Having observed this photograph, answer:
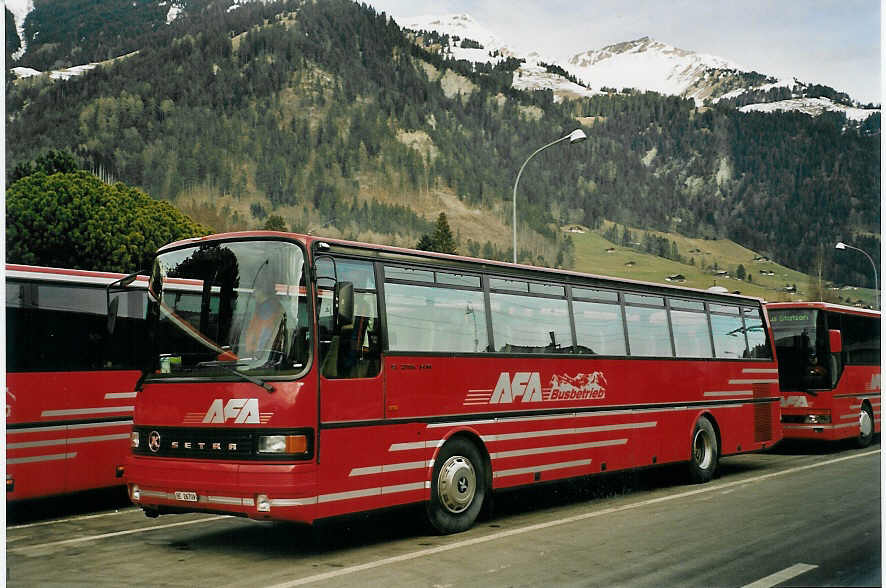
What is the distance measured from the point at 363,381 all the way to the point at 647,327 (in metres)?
5.52

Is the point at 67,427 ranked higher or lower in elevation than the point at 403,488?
higher

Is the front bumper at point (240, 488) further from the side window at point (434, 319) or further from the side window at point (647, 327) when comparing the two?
the side window at point (647, 327)

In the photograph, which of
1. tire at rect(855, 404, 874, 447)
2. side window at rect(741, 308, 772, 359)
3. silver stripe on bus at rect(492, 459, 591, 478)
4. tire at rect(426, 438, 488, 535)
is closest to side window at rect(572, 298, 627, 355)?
silver stripe on bus at rect(492, 459, 591, 478)

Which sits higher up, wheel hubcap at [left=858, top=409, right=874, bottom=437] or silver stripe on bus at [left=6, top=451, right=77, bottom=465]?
silver stripe on bus at [left=6, top=451, right=77, bottom=465]

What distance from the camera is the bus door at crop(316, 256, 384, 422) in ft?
26.0

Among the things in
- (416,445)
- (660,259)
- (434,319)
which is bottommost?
(416,445)

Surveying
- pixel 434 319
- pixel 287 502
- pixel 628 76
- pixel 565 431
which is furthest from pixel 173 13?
pixel 287 502

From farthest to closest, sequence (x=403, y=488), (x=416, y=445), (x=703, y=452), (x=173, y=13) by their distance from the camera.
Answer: (x=173, y=13)
(x=703, y=452)
(x=416, y=445)
(x=403, y=488)

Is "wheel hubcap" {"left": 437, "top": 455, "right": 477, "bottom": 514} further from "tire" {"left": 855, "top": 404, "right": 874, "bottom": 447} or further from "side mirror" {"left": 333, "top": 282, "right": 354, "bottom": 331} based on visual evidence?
"tire" {"left": 855, "top": 404, "right": 874, "bottom": 447}

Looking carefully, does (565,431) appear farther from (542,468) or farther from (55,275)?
(55,275)

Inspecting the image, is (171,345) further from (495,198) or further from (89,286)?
(495,198)

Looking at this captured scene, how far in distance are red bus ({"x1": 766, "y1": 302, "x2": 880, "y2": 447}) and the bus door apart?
11.8 m

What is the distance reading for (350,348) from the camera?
8234 mm

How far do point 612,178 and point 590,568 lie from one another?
182m
